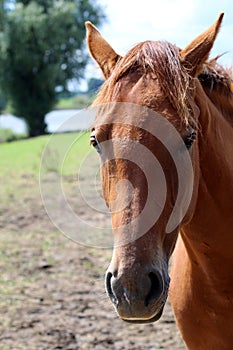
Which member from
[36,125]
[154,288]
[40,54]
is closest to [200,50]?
[154,288]

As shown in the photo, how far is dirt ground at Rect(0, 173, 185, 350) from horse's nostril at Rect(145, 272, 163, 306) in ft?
7.48

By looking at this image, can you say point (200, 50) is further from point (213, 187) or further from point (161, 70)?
point (213, 187)

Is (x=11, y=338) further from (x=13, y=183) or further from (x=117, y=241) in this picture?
(x=13, y=183)

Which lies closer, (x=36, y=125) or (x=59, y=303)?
(x=59, y=303)

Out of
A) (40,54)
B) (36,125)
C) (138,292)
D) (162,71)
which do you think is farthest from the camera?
(36,125)

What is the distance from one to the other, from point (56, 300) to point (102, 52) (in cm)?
305

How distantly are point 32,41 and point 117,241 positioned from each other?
31.2 meters

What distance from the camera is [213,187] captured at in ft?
7.40

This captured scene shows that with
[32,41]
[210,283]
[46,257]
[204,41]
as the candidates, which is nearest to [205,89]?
[204,41]

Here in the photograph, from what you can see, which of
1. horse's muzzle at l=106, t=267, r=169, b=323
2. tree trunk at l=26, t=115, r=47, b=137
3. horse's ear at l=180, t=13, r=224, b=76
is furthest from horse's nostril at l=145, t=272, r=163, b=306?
tree trunk at l=26, t=115, r=47, b=137

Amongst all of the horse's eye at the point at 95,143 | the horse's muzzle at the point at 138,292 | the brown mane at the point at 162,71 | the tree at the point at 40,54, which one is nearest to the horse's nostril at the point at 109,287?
the horse's muzzle at the point at 138,292

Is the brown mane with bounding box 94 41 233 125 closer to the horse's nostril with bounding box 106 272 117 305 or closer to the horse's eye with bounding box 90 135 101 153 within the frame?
the horse's eye with bounding box 90 135 101 153

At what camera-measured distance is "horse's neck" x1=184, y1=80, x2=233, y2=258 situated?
7.27 feet

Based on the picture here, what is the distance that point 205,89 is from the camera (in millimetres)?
2320
